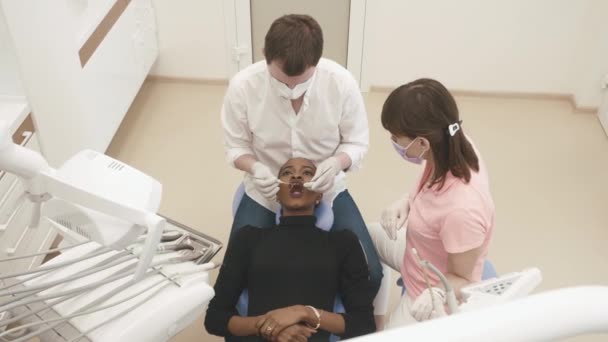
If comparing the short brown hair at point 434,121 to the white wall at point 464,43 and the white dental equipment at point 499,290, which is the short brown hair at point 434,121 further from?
the white wall at point 464,43

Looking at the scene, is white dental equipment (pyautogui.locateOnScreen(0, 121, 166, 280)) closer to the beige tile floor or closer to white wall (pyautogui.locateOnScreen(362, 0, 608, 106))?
the beige tile floor

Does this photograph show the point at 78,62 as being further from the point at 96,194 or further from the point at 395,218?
the point at 96,194

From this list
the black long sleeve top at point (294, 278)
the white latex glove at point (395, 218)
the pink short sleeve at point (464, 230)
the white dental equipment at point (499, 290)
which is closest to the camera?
the white dental equipment at point (499, 290)

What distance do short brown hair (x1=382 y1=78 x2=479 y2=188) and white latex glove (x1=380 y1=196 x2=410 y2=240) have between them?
364 mm

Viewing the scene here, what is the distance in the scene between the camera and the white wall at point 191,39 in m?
3.45

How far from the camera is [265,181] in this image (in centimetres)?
190

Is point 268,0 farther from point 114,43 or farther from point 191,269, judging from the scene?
point 191,269

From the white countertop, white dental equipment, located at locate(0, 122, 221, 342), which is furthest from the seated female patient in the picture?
the white countertop

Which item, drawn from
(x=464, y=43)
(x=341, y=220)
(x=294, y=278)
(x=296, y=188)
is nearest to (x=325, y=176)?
(x=296, y=188)

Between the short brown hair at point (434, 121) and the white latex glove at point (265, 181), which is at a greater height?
the short brown hair at point (434, 121)

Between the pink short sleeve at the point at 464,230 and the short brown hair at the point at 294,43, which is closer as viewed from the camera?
the pink short sleeve at the point at 464,230

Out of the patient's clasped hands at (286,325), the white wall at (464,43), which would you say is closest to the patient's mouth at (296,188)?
the patient's clasped hands at (286,325)

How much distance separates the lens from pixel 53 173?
1097 millimetres

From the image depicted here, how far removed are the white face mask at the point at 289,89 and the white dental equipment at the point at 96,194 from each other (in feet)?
2.62
